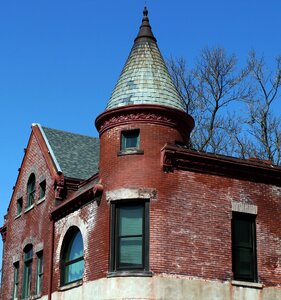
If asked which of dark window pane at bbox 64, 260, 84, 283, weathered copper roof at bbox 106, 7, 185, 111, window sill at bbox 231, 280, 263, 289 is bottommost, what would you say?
window sill at bbox 231, 280, 263, 289

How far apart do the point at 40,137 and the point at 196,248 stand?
1209 cm

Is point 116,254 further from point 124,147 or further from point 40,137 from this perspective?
point 40,137

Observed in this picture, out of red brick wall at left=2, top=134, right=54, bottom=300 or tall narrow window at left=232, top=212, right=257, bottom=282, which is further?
red brick wall at left=2, top=134, right=54, bottom=300

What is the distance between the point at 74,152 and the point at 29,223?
13.1ft

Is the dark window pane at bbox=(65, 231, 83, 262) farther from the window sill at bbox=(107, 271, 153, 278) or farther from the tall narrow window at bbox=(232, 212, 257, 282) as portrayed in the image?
the tall narrow window at bbox=(232, 212, 257, 282)

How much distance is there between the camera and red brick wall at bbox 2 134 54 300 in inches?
1105

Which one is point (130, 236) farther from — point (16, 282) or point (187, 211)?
point (16, 282)

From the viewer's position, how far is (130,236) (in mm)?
21781

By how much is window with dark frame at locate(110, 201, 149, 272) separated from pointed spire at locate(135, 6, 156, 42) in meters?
6.94

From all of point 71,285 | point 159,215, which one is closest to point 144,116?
point 159,215

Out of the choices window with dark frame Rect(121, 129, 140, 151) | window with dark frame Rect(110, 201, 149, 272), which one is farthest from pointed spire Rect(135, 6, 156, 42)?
window with dark frame Rect(110, 201, 149, 272)

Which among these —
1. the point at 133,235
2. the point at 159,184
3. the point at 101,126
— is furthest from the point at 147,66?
the point at 133,235

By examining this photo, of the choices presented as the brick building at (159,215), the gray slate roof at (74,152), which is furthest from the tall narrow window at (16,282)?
the gray slate roof at (74,152)

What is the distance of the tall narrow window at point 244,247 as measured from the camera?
2275 centimetres
